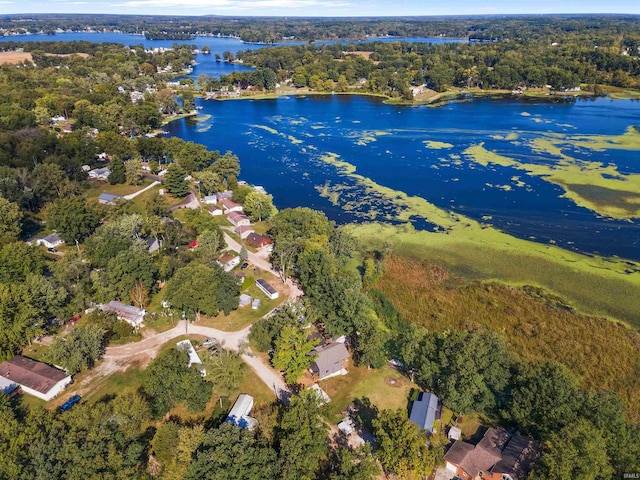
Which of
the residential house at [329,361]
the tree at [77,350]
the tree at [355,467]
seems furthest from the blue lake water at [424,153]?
the tree at [355,467]

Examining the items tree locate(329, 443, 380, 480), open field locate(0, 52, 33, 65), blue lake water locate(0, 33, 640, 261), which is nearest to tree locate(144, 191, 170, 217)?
blue lake water locate(0, 33, 640, 261)

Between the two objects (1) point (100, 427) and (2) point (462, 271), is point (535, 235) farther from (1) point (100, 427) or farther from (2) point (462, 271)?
(1) point (100, 427)

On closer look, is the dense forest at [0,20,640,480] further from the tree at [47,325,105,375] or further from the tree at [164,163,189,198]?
the tree at [164,163,189,198]

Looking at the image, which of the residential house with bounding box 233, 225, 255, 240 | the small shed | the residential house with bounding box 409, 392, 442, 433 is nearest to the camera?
the residential house with bounding box 409, 392, 442, 433

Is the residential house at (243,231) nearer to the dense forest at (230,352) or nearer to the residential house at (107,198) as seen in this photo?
the dense forest at (230,352)

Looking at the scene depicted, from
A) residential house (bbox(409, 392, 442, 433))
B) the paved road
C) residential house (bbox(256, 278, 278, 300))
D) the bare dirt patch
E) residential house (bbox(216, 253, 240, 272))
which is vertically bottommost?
the bare dirt patch

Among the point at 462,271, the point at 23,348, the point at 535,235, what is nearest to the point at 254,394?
the point at 23,348
